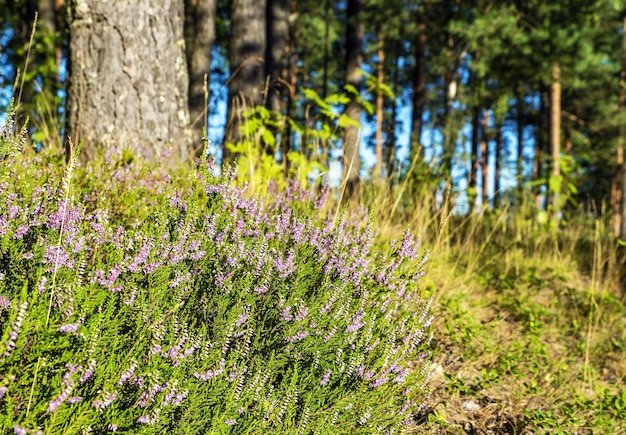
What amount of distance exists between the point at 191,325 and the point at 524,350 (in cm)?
257

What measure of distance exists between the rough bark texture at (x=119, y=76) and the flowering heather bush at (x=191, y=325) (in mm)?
1378

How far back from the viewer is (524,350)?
347 centimetres

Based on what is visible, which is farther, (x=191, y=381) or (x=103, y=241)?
(x=103, y=241)

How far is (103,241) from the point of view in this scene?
1.97m

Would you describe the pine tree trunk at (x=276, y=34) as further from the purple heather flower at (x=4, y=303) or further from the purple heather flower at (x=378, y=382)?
the purple heather flower at (x=4, y=303)

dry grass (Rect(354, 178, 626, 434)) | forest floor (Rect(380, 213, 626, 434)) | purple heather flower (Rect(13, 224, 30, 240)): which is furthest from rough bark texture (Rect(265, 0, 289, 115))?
purple heather flower (Rect(13, 224, 30, 240))

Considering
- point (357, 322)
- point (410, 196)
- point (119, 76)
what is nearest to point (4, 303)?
point (357, 322)

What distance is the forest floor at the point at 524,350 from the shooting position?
111 inches

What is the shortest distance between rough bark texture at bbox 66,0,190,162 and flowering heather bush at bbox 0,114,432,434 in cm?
138

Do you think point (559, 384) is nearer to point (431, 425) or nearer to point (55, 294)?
point (431, 425)

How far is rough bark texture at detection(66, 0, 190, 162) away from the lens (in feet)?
12.1

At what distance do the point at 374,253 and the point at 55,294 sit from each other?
68.0 inches

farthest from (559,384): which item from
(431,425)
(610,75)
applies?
(610,75)

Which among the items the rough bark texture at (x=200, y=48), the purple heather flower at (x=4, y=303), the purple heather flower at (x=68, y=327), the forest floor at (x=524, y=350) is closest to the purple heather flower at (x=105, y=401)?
the purple heather flower at (x=68, y=327)
